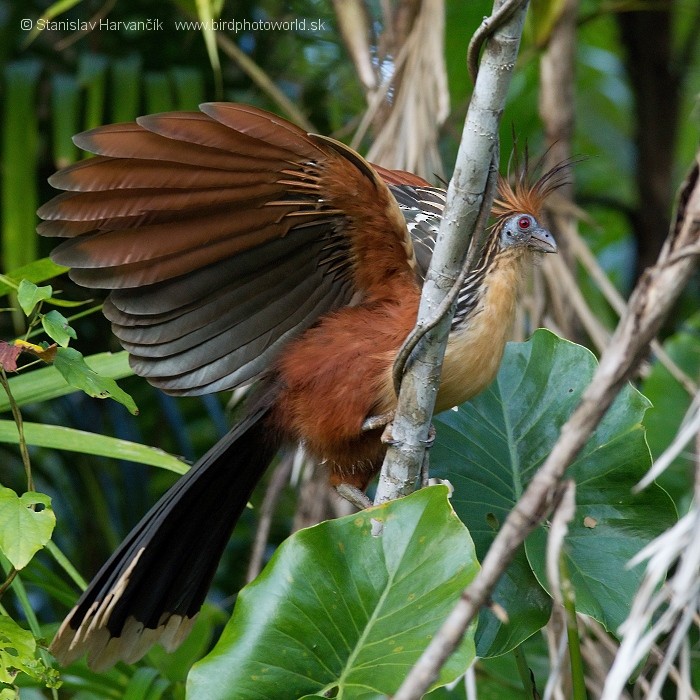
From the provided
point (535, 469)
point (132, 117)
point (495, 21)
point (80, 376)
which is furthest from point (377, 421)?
point (132, 117)

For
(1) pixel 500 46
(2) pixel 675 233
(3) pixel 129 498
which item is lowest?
(3) pixel 129 498

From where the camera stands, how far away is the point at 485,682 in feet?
9.45

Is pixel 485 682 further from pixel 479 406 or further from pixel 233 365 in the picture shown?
pixel 233 365

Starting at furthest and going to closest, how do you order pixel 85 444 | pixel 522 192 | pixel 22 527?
pixel 522 192
pixel 85 444
pixel 22 527

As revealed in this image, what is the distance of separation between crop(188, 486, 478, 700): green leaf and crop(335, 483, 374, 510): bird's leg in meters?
0.63

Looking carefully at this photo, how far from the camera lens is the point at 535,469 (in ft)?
6.72

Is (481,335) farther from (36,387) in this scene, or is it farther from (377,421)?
(36,387)

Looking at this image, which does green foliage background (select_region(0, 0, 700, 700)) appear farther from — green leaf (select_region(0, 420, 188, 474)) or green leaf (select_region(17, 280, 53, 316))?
green leaf (select_region(17, 280, 53, 316))

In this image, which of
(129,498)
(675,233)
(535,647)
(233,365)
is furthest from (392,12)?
(675,233)

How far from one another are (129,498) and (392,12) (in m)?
2.07

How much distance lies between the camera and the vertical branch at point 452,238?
133cm

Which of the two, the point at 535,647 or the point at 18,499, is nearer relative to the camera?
the point at 18,499

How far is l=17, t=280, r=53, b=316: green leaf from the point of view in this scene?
1422mm

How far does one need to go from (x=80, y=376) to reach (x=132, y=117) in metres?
1.90
